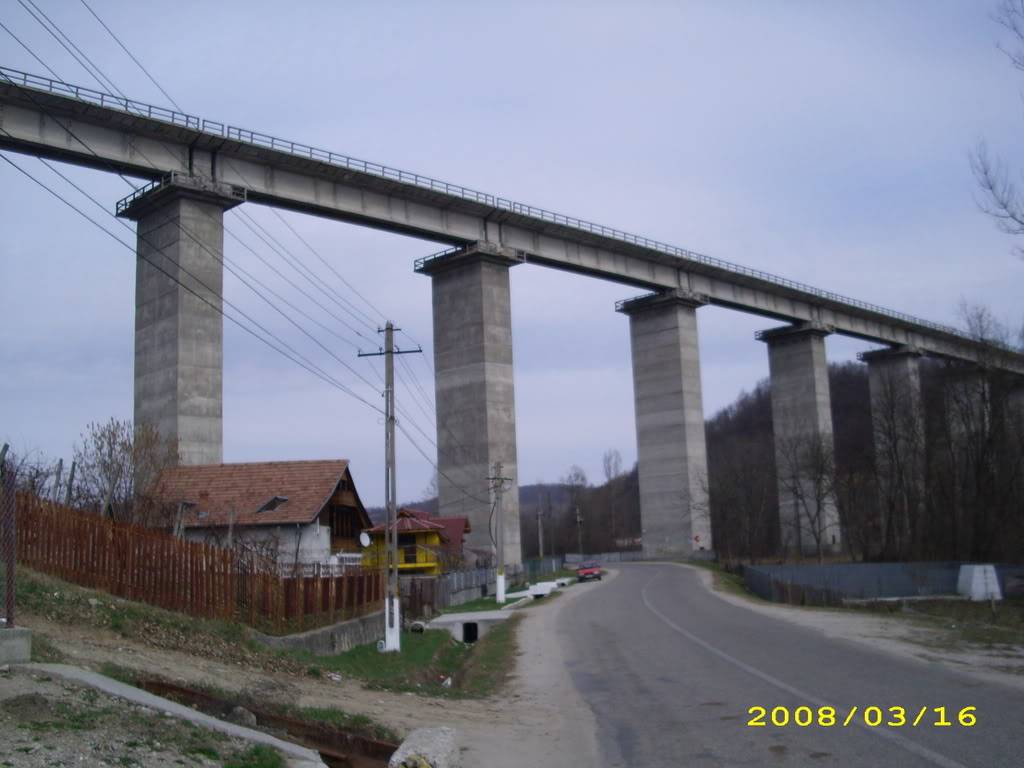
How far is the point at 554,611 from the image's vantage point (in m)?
40.1

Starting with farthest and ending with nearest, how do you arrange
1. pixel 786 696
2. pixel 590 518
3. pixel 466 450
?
pixel 590 518, pixel 466 450, pixel 786 696

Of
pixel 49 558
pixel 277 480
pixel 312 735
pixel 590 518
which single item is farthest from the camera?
pixel 590 518

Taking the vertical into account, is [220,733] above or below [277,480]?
below

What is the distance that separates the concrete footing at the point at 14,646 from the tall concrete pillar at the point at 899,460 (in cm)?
6521

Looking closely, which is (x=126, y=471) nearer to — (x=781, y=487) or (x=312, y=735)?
(x=312, y=735)

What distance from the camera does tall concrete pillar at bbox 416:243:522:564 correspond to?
6300 centimetres

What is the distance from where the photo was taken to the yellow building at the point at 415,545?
55594 millimetres

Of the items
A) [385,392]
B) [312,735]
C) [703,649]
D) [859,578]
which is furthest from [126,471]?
[859,578]

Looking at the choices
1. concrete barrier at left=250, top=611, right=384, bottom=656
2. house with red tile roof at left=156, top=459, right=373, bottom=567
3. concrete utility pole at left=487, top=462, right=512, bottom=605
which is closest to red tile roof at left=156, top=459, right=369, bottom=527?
house with red tile roof at left=156, top=459, right=373, bottom=567

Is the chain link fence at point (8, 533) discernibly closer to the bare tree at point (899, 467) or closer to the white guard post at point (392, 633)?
the white guard post at point (392, 633)

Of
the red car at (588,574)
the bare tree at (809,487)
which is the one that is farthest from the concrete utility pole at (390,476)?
the bare tree at (809,487)

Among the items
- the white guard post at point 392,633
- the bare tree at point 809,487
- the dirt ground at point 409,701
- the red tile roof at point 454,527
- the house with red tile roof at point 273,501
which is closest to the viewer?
the dirt ground at point 409,701

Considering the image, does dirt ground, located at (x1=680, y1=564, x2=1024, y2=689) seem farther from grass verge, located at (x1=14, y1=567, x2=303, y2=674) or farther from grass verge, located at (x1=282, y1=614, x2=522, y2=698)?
grass verge, located at (x1=14, y1=567, x2=303, y2=674)

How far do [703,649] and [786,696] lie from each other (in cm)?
762
